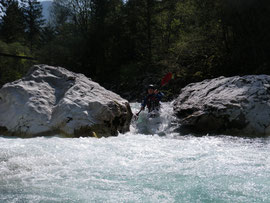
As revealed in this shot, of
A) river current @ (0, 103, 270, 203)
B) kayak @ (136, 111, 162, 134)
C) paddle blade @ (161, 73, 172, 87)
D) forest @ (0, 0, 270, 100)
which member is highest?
forest @ (0, 0, 270, 100)

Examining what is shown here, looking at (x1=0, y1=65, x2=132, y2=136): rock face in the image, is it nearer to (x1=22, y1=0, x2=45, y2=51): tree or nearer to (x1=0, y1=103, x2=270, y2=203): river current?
(x1=0, y1=103, x2=270, y2=203): river current

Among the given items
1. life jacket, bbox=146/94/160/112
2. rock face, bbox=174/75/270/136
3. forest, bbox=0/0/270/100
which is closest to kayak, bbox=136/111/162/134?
life jacket, bbox=146/94/160/112

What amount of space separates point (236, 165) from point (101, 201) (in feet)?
5.96

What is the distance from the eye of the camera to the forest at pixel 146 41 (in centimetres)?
1123

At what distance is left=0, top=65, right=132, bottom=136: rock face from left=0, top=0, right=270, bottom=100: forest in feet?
20.5

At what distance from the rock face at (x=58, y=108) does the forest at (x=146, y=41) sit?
625 cm

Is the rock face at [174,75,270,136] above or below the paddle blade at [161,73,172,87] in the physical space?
below

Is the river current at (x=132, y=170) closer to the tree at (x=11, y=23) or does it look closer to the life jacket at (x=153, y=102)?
the life jacket at (x=153, y=102)

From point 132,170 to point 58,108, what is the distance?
2854 millimetres

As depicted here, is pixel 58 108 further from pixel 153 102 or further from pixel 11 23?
pixel 11 23

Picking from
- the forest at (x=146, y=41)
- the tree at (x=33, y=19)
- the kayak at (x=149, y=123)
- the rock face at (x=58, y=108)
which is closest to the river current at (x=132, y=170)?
the rock face at (x=58, y=108)

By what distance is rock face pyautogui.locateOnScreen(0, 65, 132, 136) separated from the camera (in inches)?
204

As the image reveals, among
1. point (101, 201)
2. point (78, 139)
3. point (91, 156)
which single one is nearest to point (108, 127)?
point (78, 139)

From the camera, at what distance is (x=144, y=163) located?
343 cm
